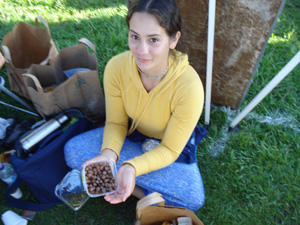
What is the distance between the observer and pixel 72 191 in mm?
1842

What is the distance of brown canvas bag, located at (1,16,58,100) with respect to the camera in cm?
210

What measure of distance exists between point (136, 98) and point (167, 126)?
255 millimetres

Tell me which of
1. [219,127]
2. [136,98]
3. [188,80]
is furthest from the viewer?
[219,127]

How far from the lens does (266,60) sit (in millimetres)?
2723

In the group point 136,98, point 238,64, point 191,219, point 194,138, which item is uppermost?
point 238,64

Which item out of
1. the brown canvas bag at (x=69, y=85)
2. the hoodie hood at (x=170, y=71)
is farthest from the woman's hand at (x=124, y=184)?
the brown canvas bag at (x=69, y=85)

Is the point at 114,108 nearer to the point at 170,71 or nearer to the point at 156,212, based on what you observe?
the point at 170,71

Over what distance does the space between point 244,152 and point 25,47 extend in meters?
2.15

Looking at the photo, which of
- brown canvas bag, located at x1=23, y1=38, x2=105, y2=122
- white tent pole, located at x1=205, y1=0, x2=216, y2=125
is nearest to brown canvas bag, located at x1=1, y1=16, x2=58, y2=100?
brown canvas bag, located at x1=23, y1=38, x2=105, y2=122

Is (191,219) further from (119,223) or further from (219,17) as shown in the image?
(219,17)

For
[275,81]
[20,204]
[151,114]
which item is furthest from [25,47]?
[275,81]

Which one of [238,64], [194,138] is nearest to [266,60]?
[238,64]

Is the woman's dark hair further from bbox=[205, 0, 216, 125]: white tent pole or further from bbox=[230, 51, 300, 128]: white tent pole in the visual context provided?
bbox=[230, 51, 300, 128]: white tent pole

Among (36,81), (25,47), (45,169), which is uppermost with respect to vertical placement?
(36,81)
